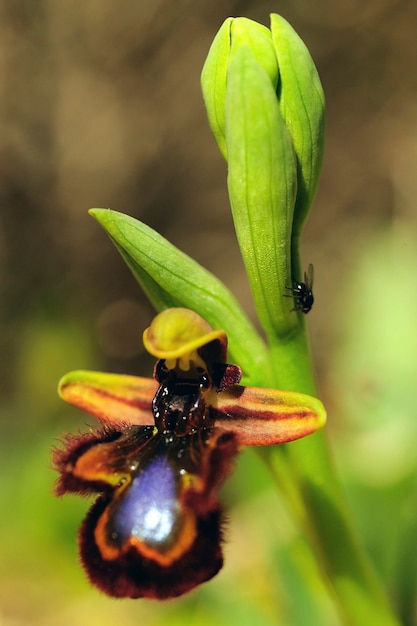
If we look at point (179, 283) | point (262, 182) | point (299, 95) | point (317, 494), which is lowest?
point (317, 494)

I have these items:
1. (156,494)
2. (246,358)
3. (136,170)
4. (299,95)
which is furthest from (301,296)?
(136,170)

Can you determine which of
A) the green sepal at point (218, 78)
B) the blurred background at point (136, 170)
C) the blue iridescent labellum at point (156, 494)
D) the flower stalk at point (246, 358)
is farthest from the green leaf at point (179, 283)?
the blurred background at point (136, 170)

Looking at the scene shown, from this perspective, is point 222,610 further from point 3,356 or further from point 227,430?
point 3,356

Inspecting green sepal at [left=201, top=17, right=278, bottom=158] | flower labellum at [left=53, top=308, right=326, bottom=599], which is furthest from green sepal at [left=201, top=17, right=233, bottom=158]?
flower labellum at [left=53, top=308, right=326, bottom=599]

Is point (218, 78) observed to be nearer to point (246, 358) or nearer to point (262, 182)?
point (262, 182)

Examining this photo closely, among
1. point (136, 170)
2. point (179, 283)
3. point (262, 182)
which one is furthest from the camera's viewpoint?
point (136, 170)

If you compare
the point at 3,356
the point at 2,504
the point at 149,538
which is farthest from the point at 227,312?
the point at 3,356
